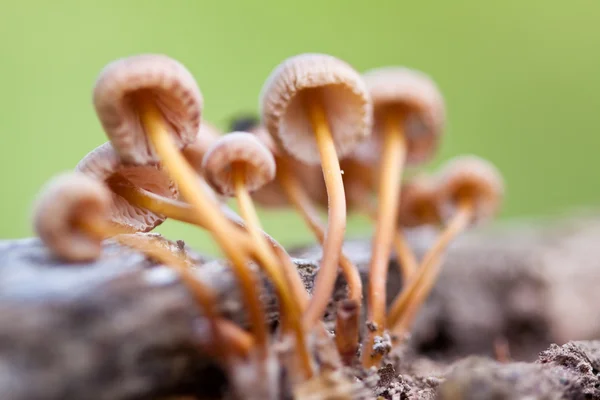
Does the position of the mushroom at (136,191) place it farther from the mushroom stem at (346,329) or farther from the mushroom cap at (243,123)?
the mushroom cap at (243,123)

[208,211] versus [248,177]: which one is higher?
[248,177]

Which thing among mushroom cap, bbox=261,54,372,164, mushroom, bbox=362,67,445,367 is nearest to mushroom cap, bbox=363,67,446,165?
mushroom, bbox=362,67,445,367

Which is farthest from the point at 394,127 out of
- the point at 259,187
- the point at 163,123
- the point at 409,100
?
the point at 163,123

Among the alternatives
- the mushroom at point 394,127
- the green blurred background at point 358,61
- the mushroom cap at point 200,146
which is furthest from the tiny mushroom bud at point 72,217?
the green blurred background at point 358,61

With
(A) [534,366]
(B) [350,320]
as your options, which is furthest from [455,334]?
(B) [350,320]

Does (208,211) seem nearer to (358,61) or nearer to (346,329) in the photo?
(346,329)

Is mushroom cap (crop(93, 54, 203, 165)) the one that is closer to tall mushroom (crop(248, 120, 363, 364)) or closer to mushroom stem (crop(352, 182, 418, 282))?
tall mushroom (crop(248, 120, 363, 364))
